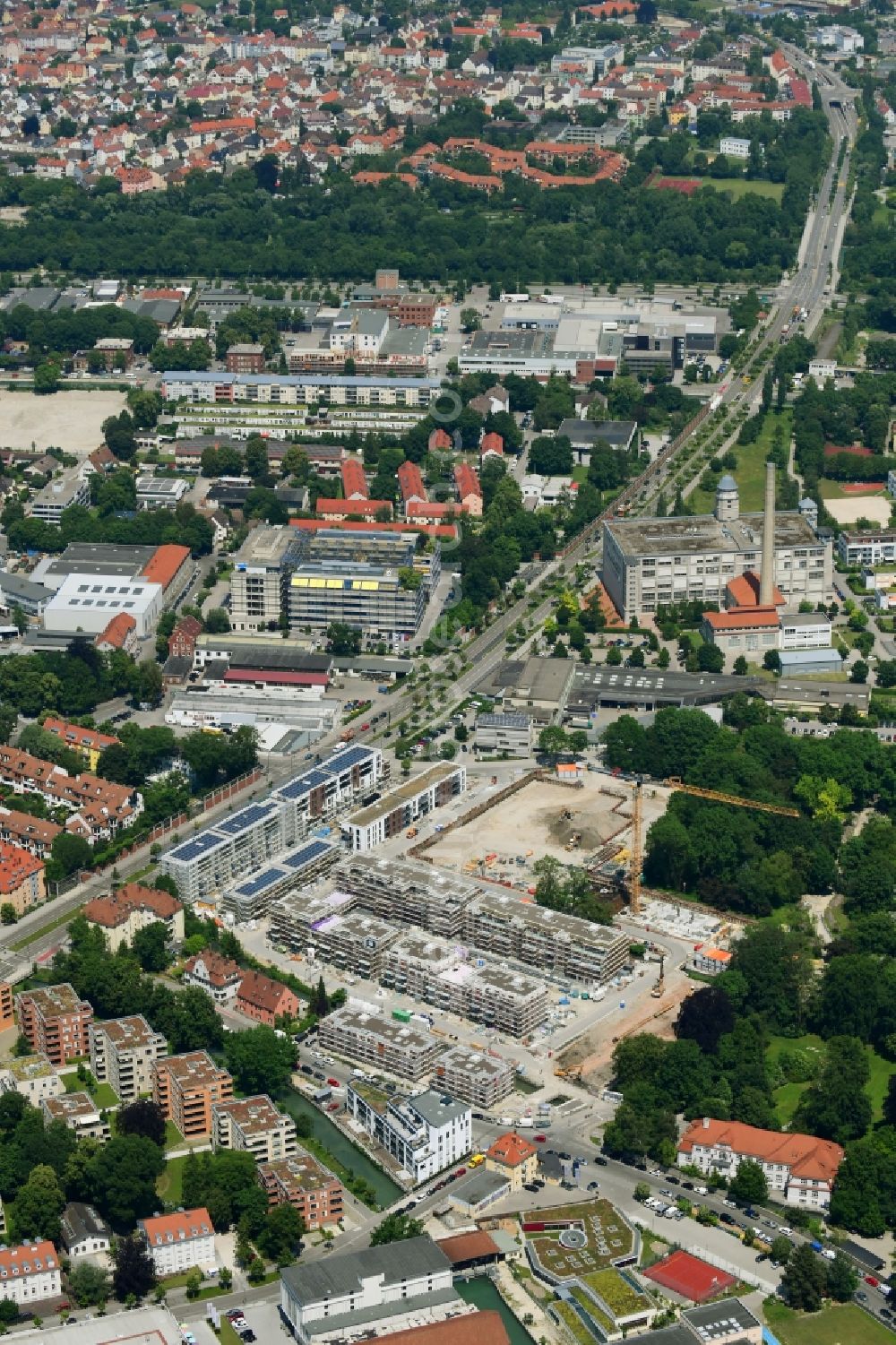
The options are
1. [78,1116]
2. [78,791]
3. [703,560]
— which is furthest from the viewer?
[703,560]

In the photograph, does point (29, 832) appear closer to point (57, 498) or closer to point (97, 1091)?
point (97, 1091)

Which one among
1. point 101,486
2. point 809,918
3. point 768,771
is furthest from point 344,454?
point 809,918

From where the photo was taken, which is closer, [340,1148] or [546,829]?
[340,1148]

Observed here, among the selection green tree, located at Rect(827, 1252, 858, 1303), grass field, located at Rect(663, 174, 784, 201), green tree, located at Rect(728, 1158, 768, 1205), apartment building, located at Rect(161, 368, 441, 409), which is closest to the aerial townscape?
green tree, located at Rect(827, 1252, 858, 1303)

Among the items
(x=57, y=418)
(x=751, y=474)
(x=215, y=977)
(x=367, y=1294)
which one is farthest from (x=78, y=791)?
(x=751, y=474)

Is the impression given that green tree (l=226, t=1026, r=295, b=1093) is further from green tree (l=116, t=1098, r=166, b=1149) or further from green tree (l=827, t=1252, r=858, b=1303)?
green tree (l=827, t=1252, r=858, b=1303)

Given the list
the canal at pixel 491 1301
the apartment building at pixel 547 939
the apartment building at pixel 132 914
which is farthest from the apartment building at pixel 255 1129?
the apartment building at pixel 547 939
